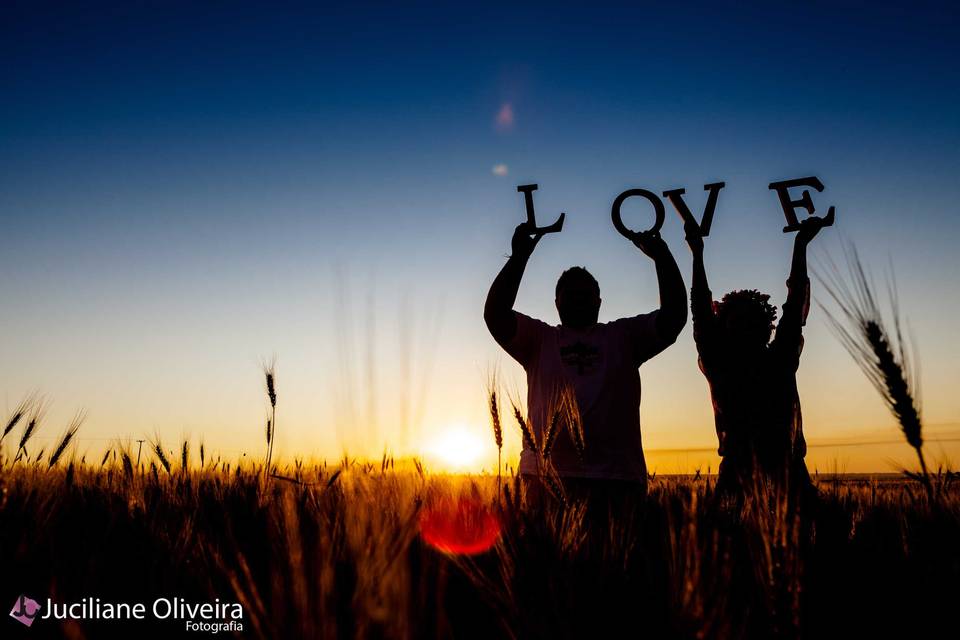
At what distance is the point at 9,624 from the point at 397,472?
6.89ft

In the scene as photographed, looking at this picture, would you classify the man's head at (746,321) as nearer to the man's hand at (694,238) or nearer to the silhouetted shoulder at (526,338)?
A: the man's hand at (694,238)

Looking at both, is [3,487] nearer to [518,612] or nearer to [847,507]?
[518,612]

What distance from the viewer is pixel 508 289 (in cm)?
332

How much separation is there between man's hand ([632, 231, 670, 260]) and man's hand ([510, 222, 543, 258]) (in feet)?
2.01

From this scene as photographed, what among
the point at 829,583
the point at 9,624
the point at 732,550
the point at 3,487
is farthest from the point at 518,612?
the point at 3,487

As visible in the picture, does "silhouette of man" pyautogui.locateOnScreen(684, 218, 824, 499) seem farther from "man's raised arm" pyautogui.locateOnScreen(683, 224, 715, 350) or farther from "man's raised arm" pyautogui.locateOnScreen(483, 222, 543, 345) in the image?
"man's raised arm" pyautogui.locateOnScreen(483, 222, 543, 345)

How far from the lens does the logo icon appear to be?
1.29 m

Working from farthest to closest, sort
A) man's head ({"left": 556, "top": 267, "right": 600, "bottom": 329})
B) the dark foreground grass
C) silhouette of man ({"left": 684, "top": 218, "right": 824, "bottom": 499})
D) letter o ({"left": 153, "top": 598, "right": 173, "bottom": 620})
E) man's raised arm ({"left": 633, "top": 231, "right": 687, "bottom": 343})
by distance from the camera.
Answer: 1. man's head ({"left": 556, "top": 267, "right": 600, "bottom": 329})
2. man's raised arm ({"left": 633, "top": 231, "right": 687, "bottom": 343})
3. silhouette of man ({"left": 684, "top": 218, "right": 824, "bottom": 499})
4. letter o ({"left": 153, "top": 598, "right": 173, "bottom": 620})
5. the dark foreground grass

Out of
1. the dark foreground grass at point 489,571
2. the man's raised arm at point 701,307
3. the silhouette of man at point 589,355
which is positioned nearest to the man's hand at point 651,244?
the silhouette of man at point 589,355

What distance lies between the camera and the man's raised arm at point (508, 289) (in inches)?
131

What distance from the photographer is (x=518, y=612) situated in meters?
1.24

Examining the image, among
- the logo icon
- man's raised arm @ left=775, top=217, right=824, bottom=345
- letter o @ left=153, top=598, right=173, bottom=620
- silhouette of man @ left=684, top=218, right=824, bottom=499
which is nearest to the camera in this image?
the logo icon

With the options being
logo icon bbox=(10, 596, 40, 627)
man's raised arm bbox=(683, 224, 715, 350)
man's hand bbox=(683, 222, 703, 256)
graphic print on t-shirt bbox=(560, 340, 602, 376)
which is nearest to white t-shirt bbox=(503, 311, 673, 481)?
graphic print on t-shirt bbox=(560, 340, 602, 376)

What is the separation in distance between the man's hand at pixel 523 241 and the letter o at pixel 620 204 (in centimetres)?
58
